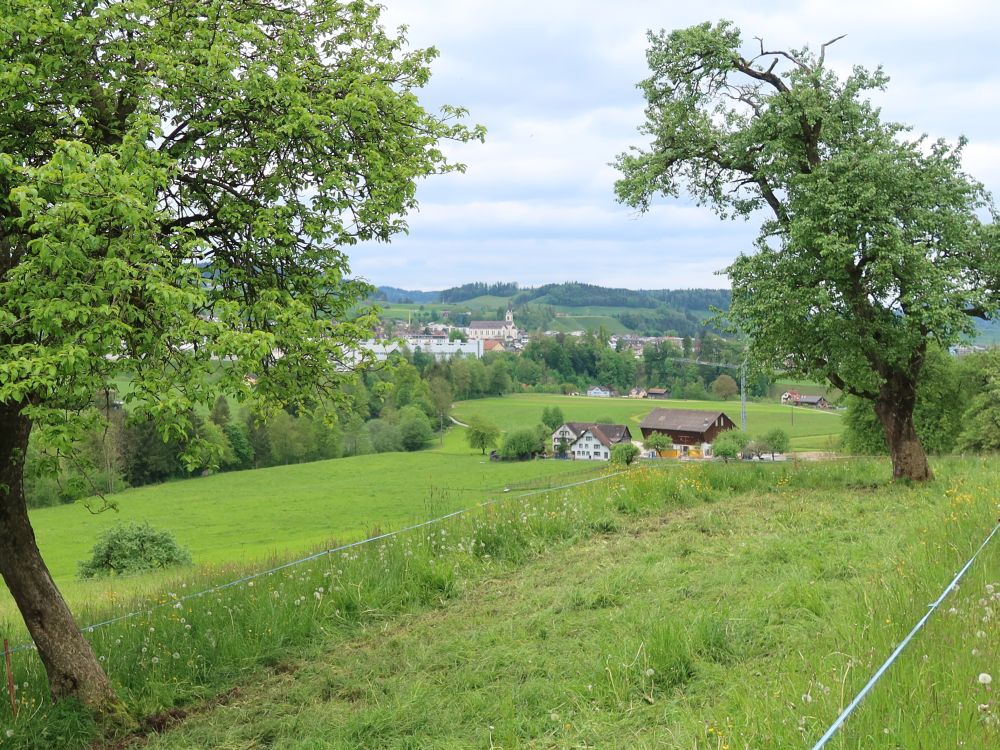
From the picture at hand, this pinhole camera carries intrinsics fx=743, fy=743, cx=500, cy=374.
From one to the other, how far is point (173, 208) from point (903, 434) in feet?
49.4

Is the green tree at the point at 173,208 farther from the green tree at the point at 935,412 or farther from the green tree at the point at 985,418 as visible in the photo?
the green tree at the point at 935,412

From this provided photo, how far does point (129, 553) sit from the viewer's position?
26.3m

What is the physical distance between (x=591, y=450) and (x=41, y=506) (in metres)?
63.1

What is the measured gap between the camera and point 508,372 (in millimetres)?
140000

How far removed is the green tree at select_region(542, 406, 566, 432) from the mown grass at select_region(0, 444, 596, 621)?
17835mm

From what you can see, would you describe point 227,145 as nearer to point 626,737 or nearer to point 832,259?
point 626,737

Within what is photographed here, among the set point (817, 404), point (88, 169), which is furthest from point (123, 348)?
point (817, 404)

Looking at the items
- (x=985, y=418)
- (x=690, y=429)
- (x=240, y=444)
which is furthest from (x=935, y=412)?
(x=240, y=444)

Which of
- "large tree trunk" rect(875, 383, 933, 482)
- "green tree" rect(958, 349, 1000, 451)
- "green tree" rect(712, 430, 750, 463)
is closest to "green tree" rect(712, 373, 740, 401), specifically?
"green tree" rect(712, 430, 750, 463)

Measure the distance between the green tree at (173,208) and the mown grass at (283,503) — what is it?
1629 centimetres

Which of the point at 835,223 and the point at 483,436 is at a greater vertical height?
the point at 835,223

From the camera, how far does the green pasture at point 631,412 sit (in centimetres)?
9498

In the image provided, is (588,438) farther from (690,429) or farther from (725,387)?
(725,387)

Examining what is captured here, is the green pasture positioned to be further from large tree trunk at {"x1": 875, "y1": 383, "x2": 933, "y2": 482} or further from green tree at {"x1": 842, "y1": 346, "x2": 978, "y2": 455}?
large tree trunk at {"x1": 875, "y1": 383, "x2": 933, "y2": 482}
